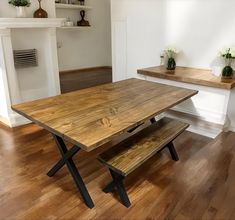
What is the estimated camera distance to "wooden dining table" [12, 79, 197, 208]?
4.61 ft

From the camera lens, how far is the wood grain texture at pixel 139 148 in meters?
1.57

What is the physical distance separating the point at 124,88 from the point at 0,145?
1.57 meters

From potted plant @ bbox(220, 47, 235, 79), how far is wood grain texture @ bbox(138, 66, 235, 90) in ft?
0.30

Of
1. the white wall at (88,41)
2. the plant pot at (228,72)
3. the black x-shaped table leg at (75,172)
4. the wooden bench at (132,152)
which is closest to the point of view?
the wooden bench at (132,152)

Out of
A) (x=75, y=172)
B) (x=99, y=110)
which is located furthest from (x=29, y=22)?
(x=75, y=172)

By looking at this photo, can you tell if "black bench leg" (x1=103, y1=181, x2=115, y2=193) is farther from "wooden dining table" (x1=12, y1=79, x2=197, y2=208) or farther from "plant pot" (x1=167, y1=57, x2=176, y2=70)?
"plant pot" (x1=167, y1=57, x2=176, y2=70)

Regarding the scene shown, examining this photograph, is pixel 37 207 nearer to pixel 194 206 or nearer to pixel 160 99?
pixel 194 206

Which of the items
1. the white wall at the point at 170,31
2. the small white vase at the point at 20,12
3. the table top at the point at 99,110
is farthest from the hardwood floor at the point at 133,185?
the small white vase at the point at 20,12

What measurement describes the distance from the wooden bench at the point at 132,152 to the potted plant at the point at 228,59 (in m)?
0.98

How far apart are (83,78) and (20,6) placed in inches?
119

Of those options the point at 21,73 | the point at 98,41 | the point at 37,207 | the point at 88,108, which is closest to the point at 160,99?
the point at 88,108

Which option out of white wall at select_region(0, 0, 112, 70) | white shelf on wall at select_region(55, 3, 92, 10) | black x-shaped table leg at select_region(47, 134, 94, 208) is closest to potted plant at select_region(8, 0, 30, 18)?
black x-shaped table leg at select_region(47, 134, 94, 208)

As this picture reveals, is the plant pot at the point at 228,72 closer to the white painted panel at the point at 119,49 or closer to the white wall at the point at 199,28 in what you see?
the white wall at the point at 199,28

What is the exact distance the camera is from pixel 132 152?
172 centimetres
